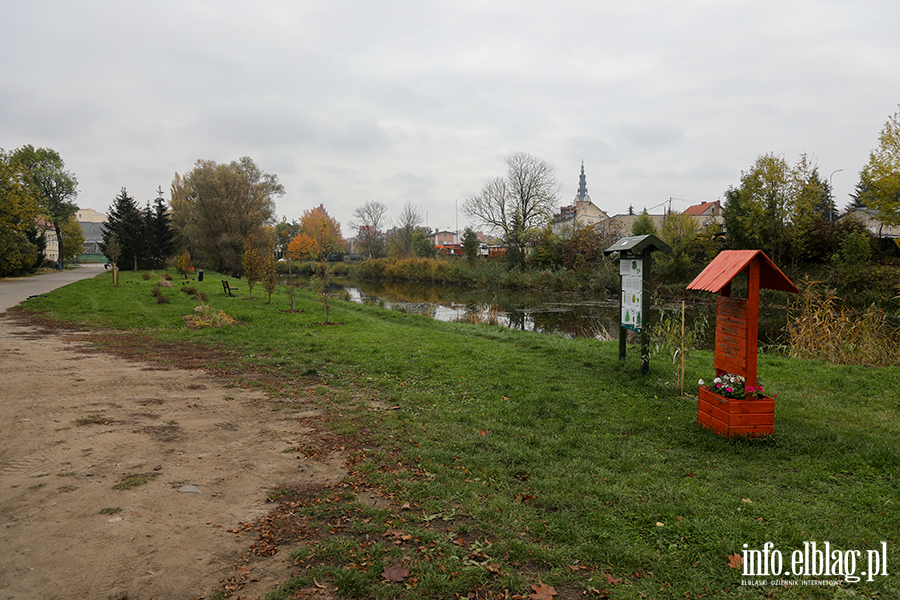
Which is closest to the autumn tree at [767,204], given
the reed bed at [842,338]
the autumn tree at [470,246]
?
the reed bed at [842,338]

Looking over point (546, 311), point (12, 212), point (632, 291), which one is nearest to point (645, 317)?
point (632, 291)

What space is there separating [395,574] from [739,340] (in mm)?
4746

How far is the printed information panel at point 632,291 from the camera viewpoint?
8.16m

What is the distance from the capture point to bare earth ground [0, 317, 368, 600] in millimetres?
2824

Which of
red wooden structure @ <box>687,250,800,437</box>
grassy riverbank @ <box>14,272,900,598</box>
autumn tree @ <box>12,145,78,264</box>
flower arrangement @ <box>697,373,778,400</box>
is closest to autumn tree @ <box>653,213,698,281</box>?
grassy riverbank @ <box>14,272,900,598</box>

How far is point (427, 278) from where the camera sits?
49094mm

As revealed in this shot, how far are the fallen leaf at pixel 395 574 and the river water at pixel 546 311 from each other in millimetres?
11176

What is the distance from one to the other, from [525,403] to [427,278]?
42.8 meters

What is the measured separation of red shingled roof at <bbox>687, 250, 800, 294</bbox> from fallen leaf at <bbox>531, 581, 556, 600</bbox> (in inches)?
159

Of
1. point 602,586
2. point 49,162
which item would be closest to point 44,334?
point 602,586

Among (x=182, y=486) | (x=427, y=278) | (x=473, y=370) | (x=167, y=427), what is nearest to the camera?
(x=182, y=486)

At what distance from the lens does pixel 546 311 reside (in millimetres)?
25188

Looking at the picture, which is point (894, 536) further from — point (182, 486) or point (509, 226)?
point (509, 226)

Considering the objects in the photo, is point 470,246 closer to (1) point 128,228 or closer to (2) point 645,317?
(1) point 128,228
